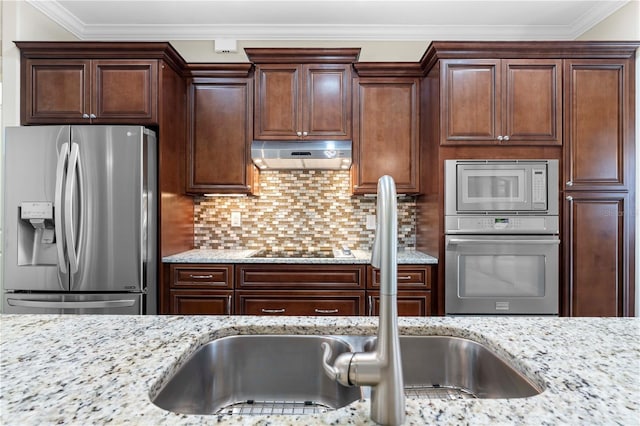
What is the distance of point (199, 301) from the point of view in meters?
2.54

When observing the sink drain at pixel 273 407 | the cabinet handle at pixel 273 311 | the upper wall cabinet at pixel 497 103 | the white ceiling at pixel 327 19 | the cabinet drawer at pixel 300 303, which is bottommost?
the cabinet handle at pixel 273 311

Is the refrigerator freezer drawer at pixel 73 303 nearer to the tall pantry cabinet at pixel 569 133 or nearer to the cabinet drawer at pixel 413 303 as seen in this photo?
the cabinet drawer at pixel 413 303

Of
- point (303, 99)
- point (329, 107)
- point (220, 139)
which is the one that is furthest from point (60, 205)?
point (329, 107)

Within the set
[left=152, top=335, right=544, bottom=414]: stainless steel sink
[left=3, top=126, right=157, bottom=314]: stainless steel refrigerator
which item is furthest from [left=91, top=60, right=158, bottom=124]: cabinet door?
[left=152, top=335, right=544, bottom=414]: stainless steel sink

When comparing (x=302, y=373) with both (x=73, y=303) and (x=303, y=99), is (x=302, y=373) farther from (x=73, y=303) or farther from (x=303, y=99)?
(x=303, y=99)

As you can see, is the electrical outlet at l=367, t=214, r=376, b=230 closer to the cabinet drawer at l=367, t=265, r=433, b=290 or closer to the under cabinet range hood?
the under cabinet range hood

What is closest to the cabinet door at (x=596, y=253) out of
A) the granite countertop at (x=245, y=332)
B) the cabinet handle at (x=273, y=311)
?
the granite countertop at (x=245, y=332)

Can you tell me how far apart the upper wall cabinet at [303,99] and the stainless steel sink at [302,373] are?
6.83 ft

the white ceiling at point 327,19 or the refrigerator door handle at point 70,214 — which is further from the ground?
the white ceiling at point 327,19

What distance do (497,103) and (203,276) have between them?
239cm

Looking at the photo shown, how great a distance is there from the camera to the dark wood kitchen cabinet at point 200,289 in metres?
2.53

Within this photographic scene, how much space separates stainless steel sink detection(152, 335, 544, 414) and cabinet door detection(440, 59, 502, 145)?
1.84m

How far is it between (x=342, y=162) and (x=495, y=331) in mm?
2040

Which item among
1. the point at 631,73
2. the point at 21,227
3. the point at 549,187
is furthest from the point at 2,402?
the point at 631,73
